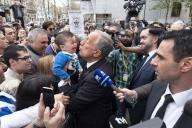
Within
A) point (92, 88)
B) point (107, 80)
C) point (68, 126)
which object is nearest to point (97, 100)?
point (92, 88)

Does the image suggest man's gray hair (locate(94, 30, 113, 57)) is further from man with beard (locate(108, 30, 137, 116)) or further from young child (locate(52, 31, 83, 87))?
man with beard (locate(108, 30, 137, 116))

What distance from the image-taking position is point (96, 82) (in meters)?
2.77

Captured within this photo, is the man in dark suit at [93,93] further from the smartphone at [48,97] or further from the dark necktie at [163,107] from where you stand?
the smartphone at [48,97]

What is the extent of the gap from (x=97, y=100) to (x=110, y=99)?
228 mm

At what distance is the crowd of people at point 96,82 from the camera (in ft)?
6.50

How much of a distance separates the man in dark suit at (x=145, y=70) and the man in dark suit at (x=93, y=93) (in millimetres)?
502

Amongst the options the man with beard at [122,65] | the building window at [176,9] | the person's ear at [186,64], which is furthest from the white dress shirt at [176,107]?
the building window at [176,9]

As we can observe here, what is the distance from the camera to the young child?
11.9 ft

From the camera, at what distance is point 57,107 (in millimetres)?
1754

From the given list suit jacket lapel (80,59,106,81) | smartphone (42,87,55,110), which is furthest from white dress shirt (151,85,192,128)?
suit jacket lapel (80,59,106,81)

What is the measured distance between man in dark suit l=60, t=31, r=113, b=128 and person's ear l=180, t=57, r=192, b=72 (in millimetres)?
1022

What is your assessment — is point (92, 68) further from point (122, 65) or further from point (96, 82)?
point (122, 65)

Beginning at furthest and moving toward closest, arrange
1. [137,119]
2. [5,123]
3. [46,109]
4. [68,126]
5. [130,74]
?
[130,74]
[137,119]
[68,126]
[5,123]
[46,109]

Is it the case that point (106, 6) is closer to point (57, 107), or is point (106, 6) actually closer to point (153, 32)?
point (153, 32)
